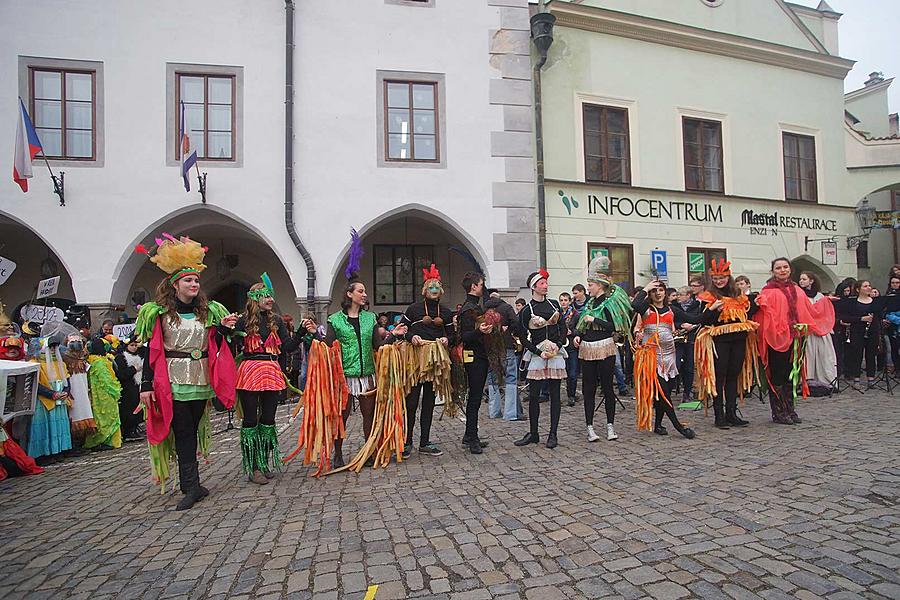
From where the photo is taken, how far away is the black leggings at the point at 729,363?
696cm

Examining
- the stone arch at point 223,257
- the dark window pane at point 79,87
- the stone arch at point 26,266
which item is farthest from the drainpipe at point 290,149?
the stone arch at point 26,266

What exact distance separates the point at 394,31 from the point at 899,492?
36.9 ft

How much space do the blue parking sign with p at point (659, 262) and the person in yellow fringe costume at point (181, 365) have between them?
1069 cm

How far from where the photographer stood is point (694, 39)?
45.4 ft

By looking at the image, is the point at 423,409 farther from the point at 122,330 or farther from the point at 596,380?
the point at 122,330

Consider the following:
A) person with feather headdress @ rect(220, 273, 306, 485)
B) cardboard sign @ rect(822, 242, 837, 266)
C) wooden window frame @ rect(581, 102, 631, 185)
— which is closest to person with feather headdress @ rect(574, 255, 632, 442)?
person with feather headdress @ rect(220, 273, 306, 485)

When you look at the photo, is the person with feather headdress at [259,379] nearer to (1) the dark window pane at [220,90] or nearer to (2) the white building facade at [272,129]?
(2) the white building facade at [272,129]

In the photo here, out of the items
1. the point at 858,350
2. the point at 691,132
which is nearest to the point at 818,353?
the point at 858,350

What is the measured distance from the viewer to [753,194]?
14586 millimetres

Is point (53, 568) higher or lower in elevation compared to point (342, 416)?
lower

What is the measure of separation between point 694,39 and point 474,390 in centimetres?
1190

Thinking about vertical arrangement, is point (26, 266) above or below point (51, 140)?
below

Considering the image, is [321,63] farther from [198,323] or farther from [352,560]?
[352,560]

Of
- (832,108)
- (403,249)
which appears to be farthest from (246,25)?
(832,108)
